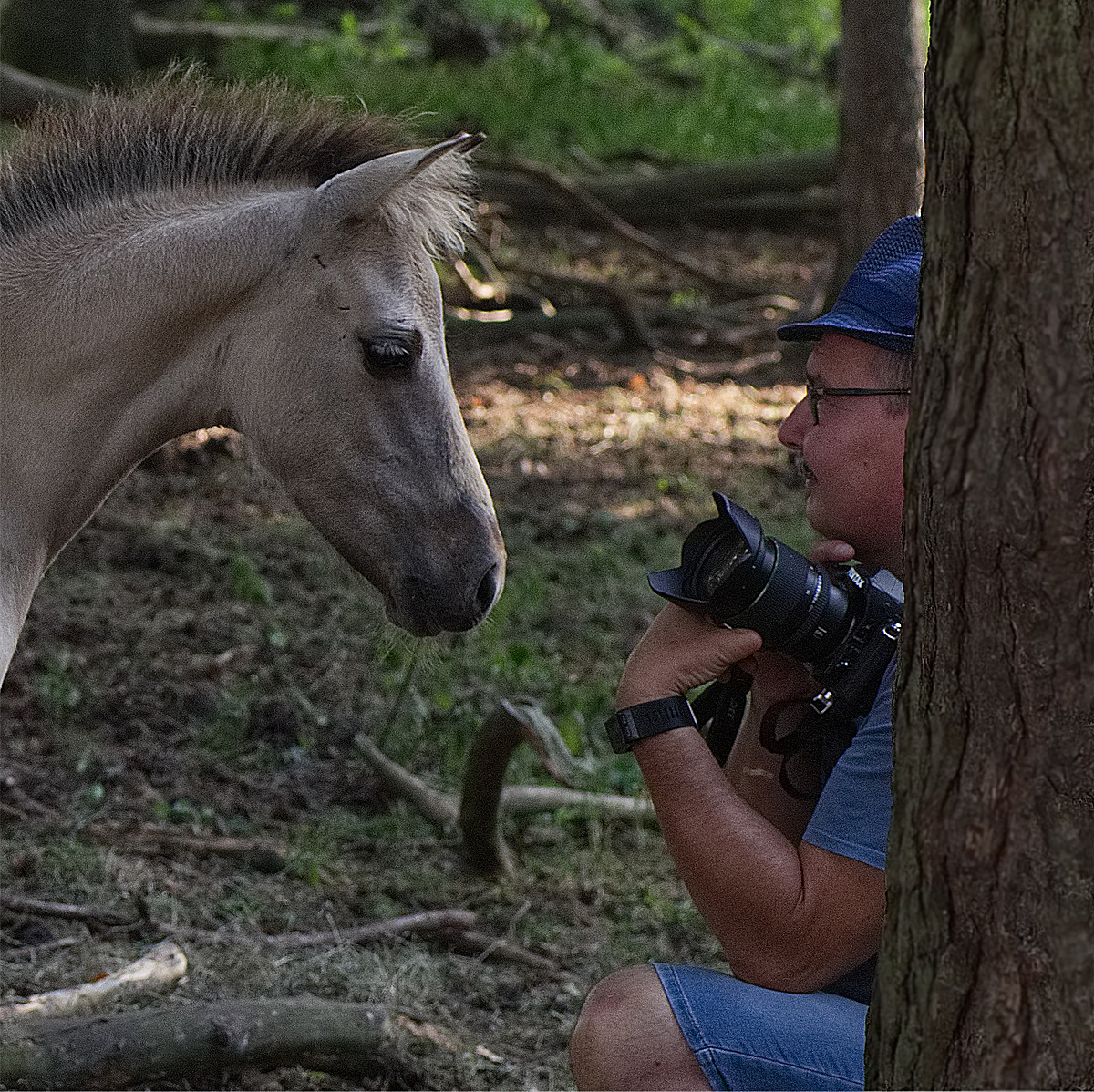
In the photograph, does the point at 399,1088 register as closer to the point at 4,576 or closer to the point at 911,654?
the point at 4,576

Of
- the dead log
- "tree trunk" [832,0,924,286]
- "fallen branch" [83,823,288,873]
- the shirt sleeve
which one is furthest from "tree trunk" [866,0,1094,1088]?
"tree trunk" [832,0,924,286]

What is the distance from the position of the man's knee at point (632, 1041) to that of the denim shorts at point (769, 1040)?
22 millimetres

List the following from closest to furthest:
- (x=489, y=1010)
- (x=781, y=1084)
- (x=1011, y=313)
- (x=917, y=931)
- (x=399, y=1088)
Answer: (x=1011, y=313)
(x=917, y=931)
(x=781, y=1084)
(x=399, y=1088)
(x=489, y=1010)

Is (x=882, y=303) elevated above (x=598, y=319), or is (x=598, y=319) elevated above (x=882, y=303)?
(x=882, y=303)

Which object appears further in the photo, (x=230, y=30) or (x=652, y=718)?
(x=230, y=30)

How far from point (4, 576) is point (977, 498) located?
1.74 m

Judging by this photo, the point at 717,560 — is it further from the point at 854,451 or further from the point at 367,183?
the point at 367,183

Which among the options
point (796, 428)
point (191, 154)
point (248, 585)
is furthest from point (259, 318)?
point (248, 585)

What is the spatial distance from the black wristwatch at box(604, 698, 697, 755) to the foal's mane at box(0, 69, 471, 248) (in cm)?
112

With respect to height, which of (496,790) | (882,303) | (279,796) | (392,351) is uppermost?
(882,303)

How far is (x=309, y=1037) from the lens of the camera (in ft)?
9.59

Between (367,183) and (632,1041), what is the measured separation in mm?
1496

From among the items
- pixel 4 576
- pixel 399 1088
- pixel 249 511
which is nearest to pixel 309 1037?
pixel 399 1088

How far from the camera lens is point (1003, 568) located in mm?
1436
